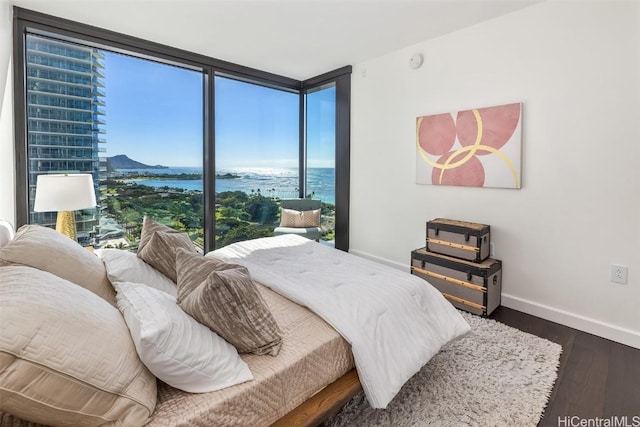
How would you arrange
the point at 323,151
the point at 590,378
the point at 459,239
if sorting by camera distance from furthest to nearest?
the point at 323,151 < the point at 459,239 < the point at 590,378

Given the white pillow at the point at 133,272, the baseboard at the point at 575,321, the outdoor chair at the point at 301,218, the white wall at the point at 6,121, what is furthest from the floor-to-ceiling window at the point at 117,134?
the baseboard at the point at 575,321

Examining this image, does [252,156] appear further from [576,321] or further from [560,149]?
[576,321]

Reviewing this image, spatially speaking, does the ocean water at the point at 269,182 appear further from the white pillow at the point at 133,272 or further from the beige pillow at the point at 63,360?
the beige pillow at the point at 63,360

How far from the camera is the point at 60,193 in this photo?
2.54 m

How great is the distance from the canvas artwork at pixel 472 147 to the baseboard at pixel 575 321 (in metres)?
1.02

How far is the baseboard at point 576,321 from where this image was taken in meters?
2.32

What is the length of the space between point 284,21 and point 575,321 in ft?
11.4

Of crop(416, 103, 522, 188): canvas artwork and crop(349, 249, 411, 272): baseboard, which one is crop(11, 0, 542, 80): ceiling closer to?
crop(416, 103, 522, 188): canvas artwork

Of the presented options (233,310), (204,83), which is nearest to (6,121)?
(204,83)

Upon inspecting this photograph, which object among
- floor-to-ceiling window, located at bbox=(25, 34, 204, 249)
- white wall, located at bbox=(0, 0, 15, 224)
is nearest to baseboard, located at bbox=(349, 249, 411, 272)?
floor-to-ceiling window, located at bbox=(25, 34, 204, 249)

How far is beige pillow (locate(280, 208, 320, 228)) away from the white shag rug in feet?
8.02

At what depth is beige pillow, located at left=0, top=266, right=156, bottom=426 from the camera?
29.7 inches

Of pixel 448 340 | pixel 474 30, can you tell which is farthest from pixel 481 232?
pixel 474 30

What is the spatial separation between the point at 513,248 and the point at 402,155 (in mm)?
1463
